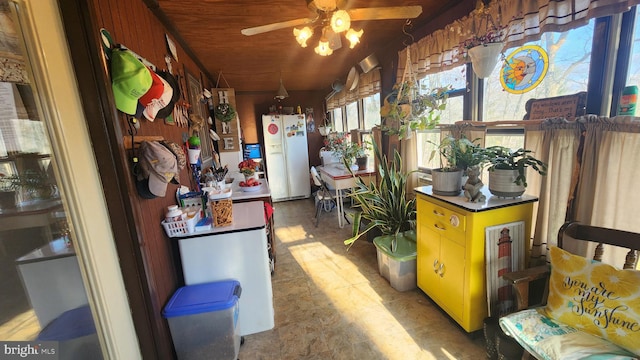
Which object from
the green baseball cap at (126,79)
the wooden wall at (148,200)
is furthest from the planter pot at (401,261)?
the green baseball cap at (126,79)

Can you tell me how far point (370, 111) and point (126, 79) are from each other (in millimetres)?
3322

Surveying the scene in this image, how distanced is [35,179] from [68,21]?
1.98ft

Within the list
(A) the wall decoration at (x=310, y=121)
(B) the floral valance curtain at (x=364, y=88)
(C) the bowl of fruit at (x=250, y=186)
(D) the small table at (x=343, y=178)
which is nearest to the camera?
(C) the bowl of fruit at (x=250, y=186)

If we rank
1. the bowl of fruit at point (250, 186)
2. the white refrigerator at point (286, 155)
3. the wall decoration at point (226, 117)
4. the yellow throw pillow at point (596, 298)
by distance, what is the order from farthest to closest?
the white refrigerator at point (286, 155)
the wall decoration at point (226, 117)
the bowl of fruit at point (250, 186)
the yellow throw pillow at point (596, 298)

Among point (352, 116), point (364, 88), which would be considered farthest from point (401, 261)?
point (352, 116)

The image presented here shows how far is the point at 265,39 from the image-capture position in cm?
249

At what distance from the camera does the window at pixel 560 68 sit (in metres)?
1.30

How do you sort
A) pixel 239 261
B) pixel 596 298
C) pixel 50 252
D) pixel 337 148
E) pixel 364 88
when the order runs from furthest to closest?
pixel 337 148 → pixel 364 88 → pixel 239 261 → pixel 596 298 → pixel 50 252

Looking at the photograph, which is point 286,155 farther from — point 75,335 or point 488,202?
point 75,335

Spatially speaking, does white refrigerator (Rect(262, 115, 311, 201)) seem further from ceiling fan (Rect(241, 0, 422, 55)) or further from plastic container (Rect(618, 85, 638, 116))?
plastic container (Rect(618, 85, 638, 116))

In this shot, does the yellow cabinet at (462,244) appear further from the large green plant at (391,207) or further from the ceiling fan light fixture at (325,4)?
the ceiling fan light fixture at (325,4)

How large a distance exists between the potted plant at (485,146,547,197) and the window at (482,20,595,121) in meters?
0.40

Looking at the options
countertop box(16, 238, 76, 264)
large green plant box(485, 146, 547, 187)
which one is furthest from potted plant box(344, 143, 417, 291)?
countertop box(16, 238, 76, 264)

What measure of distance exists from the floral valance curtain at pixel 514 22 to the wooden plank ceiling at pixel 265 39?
0.27 meters
